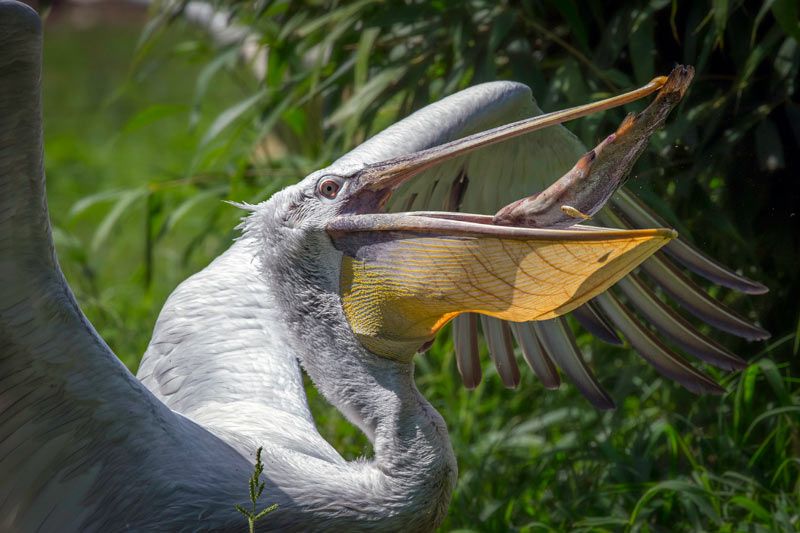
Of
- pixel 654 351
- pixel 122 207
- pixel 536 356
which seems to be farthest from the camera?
pixel 122 207

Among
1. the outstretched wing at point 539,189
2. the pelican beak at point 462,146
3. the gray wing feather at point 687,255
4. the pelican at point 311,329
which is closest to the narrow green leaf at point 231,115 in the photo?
the outstretched wing at point 539,189

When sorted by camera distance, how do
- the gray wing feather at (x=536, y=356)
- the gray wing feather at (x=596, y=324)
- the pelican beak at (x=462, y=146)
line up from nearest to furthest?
the pelican beak at (x=462, y=146) < the gray wing feather at (x=596, y=324) < the gray wing feather at (x=536, y=356)

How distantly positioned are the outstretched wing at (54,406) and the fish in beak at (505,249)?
1.58ft

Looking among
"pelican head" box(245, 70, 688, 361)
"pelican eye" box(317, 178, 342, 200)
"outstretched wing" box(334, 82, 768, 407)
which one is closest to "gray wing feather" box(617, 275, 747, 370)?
"outstretched wing" box(334, 82, 768, 407)

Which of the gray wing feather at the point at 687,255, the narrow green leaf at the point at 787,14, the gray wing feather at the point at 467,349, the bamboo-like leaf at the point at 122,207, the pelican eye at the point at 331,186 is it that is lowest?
the bamboo-like leaf at the point at 122,207

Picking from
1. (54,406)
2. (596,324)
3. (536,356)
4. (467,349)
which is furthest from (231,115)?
(54,406)

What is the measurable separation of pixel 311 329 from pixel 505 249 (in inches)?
22.0

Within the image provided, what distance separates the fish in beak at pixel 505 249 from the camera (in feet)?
7.56

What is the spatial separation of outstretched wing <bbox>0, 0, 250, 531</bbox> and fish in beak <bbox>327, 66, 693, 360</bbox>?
1.58 ft

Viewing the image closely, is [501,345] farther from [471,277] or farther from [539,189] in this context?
[471,277]

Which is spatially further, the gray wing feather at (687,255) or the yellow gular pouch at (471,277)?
the gray wing feather at (687,255)

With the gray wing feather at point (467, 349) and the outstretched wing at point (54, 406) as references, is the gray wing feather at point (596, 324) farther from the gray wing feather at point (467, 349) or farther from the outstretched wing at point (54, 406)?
the outstretched wing at point (54, 406)

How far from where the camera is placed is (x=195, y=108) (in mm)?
4578

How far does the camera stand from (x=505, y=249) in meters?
2.35
